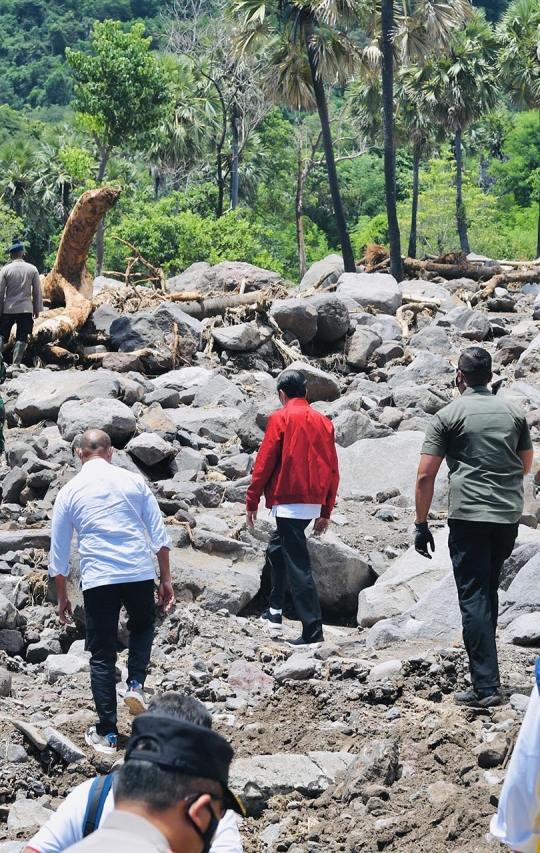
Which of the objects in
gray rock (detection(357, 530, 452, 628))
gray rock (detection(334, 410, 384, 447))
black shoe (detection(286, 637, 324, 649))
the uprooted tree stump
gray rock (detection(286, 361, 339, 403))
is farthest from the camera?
the uprooted tree stump

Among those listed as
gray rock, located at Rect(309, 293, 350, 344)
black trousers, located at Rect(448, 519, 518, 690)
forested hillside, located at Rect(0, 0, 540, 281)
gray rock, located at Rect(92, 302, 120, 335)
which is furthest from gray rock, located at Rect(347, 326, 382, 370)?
black trousers, located at Rect(448, 519, 518, 690)

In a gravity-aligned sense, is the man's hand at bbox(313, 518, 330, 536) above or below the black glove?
below

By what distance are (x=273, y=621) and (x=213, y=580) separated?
64cm

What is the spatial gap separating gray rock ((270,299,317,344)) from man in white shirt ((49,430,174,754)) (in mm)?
10600

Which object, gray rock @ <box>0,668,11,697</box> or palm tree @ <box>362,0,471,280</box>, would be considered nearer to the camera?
gray rock @ <box>0,668,11,697</box>

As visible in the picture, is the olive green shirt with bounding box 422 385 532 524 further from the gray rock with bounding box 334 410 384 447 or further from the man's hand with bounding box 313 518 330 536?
the gray rock with bounding box 334 410 384 447

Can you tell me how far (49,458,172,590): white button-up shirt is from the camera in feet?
16.7

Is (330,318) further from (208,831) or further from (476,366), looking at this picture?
(208,831)

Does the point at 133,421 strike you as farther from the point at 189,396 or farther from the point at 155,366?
the point at 155,366

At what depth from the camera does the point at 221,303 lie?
16969 mm

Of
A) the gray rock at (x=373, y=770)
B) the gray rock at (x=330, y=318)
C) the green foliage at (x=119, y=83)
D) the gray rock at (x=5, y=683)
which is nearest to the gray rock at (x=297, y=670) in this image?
the gray rock at (x=373, y=770)

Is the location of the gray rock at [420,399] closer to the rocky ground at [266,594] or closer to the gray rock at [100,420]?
the rocky ground at [266,594]

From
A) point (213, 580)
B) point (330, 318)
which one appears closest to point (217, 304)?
point (330, 318)

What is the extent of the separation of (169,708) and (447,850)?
2.21m
